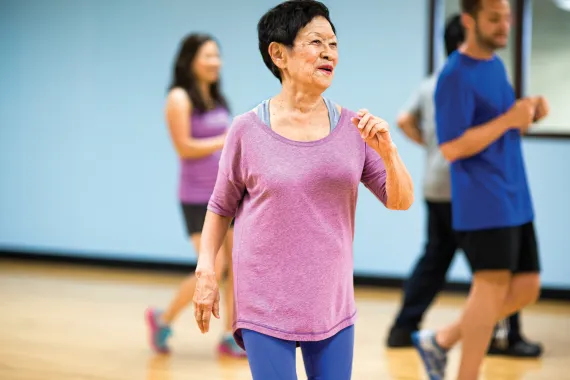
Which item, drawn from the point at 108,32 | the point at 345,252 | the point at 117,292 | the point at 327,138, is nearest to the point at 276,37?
the point at 327,138

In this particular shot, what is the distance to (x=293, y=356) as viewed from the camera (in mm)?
2438

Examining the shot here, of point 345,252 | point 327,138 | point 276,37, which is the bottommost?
point 345,252

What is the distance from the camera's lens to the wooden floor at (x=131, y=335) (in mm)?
4641

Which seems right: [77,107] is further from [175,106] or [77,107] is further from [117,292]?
[175,106]

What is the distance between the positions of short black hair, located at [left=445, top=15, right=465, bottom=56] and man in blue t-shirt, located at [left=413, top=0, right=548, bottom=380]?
1.14 m

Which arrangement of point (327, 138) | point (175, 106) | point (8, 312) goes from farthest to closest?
point (8, 312), point (175, 106), point (327, 138)

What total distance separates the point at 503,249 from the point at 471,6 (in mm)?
931

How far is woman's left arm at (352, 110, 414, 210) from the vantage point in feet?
7.45

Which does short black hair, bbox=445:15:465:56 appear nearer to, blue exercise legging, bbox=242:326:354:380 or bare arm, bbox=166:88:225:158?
bare arm, bbox=166:88:225:158

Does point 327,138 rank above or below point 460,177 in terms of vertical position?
above

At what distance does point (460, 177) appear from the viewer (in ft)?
12.0

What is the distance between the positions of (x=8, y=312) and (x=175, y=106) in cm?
203

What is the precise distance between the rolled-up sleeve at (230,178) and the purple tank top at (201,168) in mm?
2392

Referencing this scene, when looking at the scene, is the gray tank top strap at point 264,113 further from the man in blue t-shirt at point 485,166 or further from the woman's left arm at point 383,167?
the man in blue t-shirt at point 485,166
